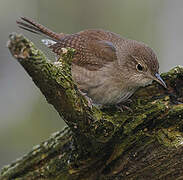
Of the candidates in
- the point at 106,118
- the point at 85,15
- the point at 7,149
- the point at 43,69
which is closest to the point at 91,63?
the point at 106,118

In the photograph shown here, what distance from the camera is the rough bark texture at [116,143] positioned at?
318cm

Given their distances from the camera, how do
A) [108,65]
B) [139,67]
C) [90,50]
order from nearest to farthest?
[139,67] < [108,65] < [90,50]

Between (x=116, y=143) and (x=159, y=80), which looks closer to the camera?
(x=116, y=143)

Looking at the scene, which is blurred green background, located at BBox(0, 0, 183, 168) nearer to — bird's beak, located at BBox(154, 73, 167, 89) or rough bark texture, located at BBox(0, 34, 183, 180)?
rough bark texture, located at BBox(0, 34, 183, 180)

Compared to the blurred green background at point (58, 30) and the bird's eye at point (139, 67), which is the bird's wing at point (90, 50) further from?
the blurred green background at point (58, 30)

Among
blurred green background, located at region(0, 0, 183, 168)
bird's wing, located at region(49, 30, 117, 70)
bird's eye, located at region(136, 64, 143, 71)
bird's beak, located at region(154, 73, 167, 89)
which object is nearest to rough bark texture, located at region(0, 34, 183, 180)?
bird's beak, located at region(154, 73, 167, 89)

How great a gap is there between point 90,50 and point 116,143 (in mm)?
1379

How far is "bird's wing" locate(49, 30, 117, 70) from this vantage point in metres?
4.35

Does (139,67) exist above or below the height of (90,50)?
below

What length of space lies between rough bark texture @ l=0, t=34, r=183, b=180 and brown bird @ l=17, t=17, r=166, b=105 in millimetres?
201

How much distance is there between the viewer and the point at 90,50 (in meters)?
4.45

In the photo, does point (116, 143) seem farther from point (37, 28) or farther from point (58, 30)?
point (58, 30)

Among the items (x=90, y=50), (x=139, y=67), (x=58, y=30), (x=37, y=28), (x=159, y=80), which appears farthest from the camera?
(x=58, y=30)

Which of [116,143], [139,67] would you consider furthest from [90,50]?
[116,143]
